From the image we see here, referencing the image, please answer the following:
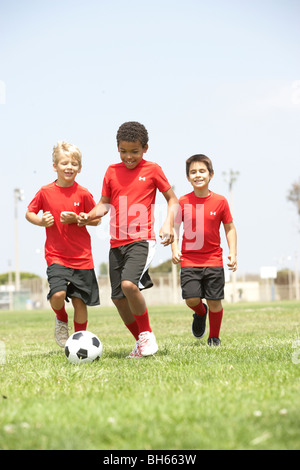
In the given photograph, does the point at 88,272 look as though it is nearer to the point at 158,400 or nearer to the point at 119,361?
the point at 119,361

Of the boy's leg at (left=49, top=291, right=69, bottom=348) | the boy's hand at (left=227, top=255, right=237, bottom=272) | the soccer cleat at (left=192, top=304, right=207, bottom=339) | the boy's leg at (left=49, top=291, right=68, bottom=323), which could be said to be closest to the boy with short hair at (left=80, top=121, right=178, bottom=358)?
the boy's leg at (left=49, top=291, right=68, bottom=323)

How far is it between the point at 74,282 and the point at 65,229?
0.53m

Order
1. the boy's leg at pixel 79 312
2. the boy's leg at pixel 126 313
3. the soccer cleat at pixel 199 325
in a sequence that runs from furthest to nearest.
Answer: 1. the soccer cleat at pixel 199 325
2. the boy's leg at pixel 79 312
3. the boy's leg at pixel 126 313

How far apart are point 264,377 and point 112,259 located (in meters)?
2.13

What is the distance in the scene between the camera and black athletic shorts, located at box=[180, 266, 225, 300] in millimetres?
6562

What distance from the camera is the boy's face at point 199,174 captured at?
6.62m

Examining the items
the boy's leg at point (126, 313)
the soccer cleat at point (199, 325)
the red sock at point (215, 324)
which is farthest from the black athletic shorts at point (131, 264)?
the soccer cleat at point (199, 325)

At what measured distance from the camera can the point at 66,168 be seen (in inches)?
230

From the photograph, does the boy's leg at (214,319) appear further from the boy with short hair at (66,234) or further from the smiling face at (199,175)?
the boy with short hair at (66,234)

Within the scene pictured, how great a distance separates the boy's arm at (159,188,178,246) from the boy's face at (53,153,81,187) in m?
0.97

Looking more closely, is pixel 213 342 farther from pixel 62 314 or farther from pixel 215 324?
pixel 62 314

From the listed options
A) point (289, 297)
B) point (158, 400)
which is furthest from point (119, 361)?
point (289, 297)

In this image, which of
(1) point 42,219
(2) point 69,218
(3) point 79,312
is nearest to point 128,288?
(2) point 69,218

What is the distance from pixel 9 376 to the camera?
448cm
